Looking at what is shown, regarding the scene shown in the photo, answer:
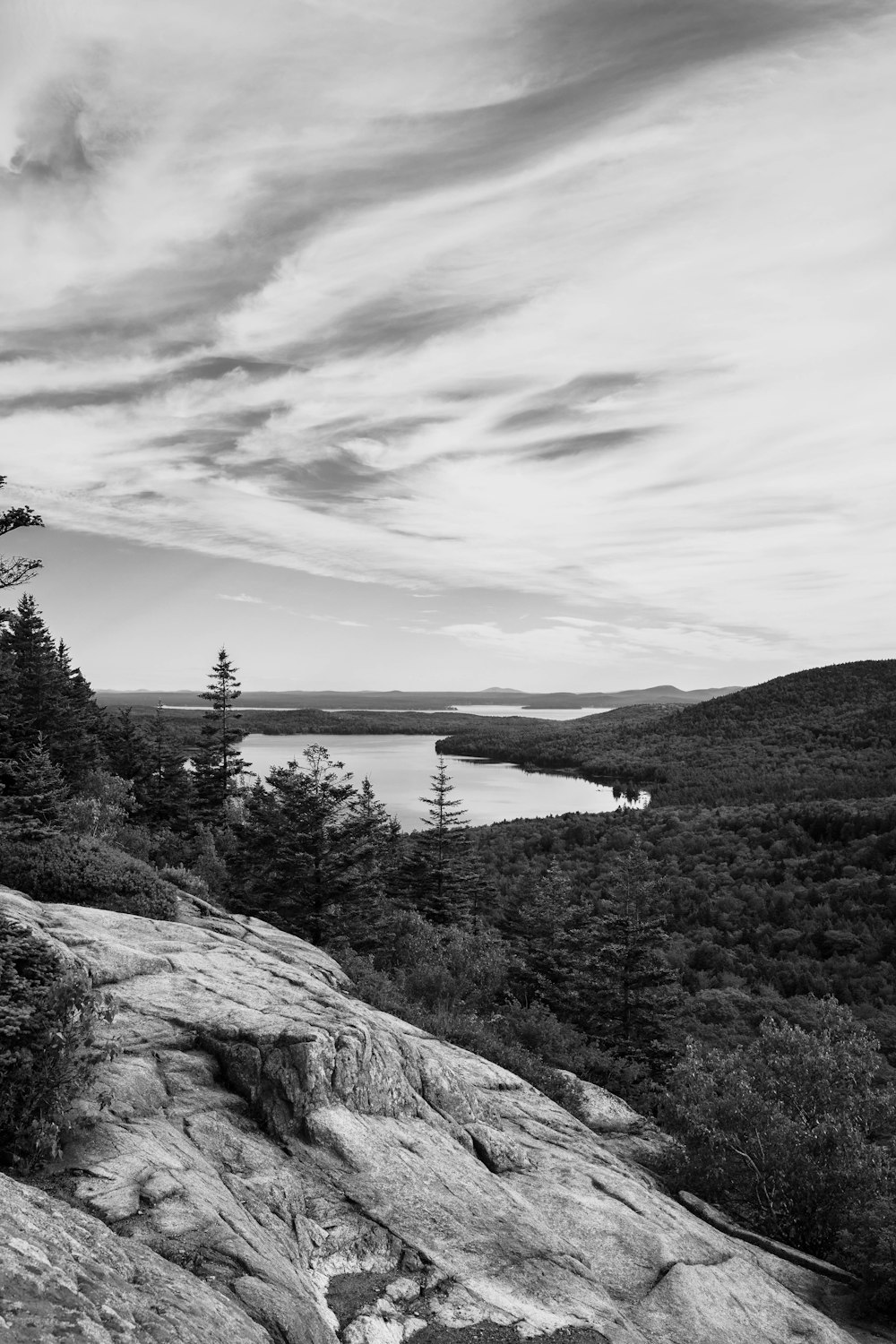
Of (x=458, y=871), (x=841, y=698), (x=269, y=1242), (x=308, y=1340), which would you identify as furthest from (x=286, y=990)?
(x=841, y=698)

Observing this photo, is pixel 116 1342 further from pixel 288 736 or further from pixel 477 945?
pixel 288 736

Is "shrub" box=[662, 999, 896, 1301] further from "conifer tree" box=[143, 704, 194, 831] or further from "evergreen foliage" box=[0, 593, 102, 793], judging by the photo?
"conifer tree" box=[143, 704, 194, 831]

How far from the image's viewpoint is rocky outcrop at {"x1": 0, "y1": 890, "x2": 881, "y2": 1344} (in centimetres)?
529

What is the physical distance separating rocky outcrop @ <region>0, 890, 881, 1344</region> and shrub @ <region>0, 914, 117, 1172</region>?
38cm

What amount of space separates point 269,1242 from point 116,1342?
2785 mm

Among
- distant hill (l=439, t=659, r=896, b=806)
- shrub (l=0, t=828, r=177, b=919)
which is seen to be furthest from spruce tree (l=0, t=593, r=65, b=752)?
distant hill (l=439, t=659, r=896, b=806)

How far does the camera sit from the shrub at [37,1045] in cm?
614

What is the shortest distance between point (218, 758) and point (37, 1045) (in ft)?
136

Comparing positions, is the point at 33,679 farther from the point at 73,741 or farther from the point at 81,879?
the point at 81,879

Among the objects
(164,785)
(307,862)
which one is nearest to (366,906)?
(307,862)

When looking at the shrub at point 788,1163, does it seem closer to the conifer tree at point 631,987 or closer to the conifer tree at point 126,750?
the conifer tree at point 631,987

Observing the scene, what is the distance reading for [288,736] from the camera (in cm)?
16475

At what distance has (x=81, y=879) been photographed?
588 inches

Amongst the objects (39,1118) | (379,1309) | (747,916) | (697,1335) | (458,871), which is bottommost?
(747,916)
